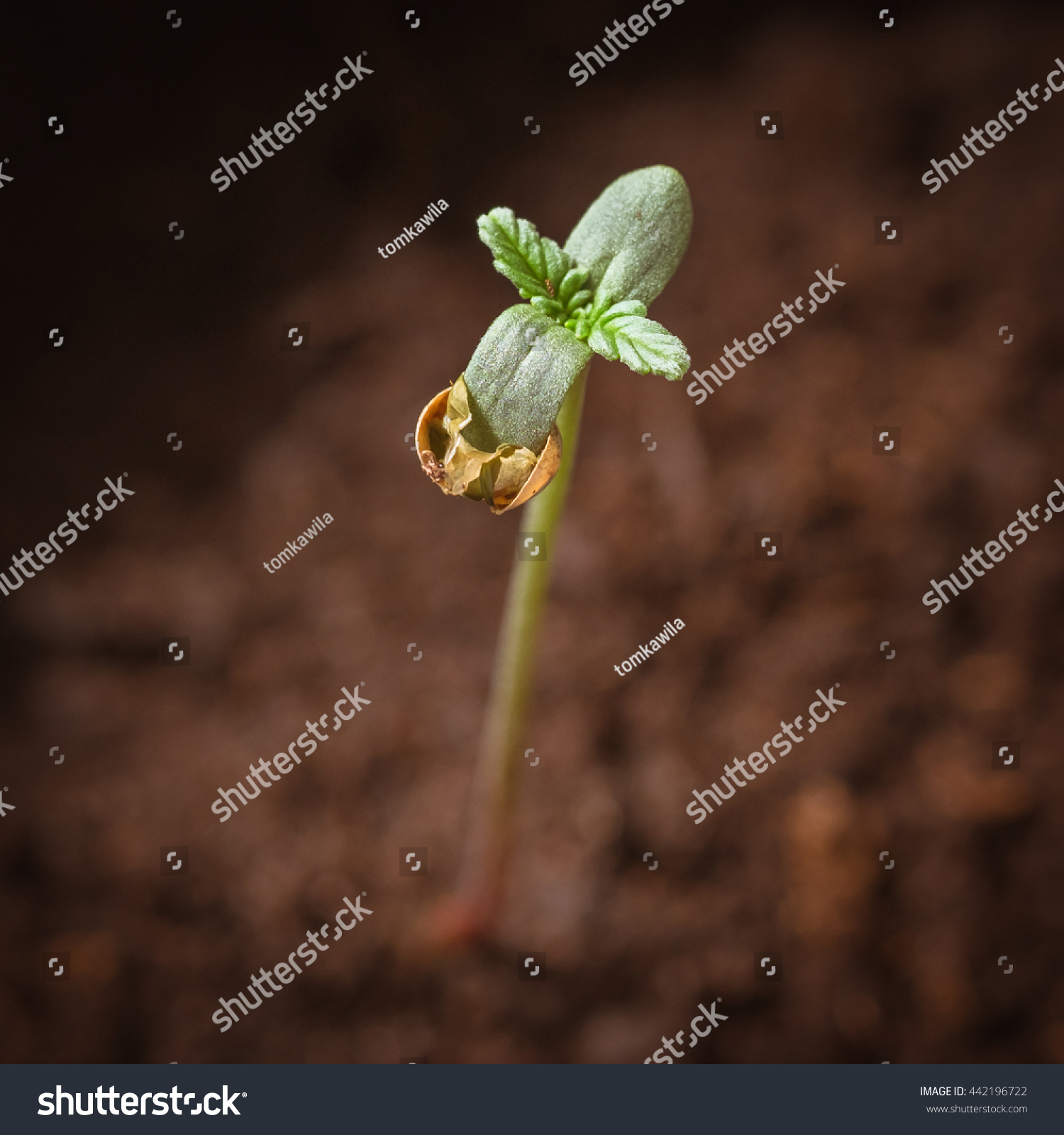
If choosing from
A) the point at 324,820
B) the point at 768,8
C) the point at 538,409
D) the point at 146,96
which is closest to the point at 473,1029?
the point at 324,820

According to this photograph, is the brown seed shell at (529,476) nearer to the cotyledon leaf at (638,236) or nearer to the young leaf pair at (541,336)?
the young leaf pair at (541,336)

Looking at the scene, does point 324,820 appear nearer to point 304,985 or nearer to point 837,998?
point 304,985

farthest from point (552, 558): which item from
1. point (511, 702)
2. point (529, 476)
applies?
Answer: point (529, 476)

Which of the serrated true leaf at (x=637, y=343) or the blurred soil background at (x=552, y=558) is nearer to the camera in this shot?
the serrated true leaf at (x=637, y=343)

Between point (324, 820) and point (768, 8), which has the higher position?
point (768, 8)

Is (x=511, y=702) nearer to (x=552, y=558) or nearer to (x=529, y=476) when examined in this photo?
(x=552, y=558)

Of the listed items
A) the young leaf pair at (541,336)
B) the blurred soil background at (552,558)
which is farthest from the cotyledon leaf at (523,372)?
the blurred soil background at (552,558)
